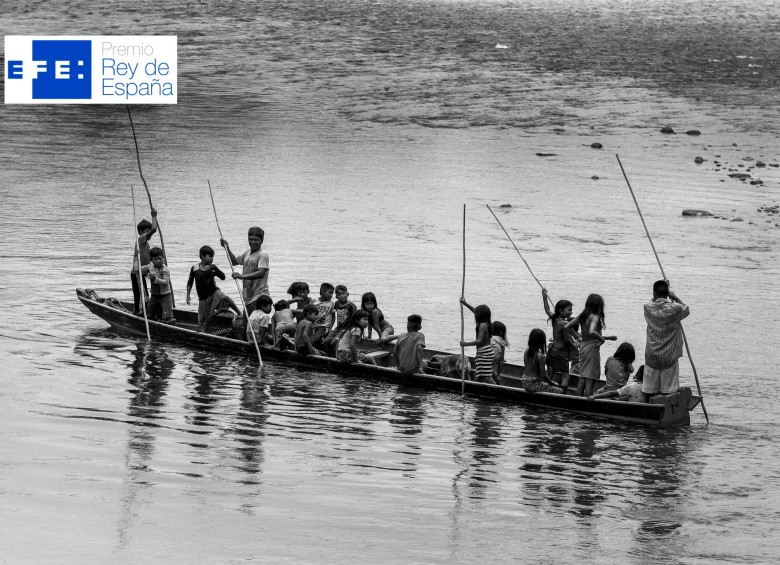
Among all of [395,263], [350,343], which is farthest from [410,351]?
[395,263]

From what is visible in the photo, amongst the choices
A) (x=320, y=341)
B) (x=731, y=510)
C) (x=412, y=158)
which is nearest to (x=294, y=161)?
(x=412, y=158)

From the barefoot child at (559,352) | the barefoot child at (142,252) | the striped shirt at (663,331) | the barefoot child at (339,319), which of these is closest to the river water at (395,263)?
the barefoot child at (339,319)

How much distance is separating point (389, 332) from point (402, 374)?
2.35ft

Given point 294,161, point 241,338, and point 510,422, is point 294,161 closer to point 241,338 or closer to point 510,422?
point 241,338

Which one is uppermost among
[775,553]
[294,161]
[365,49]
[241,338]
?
[365,49]

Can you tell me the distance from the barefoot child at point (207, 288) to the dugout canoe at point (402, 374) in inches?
12.7

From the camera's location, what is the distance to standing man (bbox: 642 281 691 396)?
12.8 m

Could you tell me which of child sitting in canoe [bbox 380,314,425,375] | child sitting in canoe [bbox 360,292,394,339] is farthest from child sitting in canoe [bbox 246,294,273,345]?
child sitting in canoe [bbox 380,314,425,375]

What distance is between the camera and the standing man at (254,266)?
16.0 meters

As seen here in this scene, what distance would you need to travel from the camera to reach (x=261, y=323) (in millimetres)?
16266

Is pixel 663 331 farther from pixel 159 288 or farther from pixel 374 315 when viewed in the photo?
pixel 159 288

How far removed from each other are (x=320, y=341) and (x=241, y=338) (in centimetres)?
125

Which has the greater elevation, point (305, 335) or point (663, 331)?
point (663, 331)

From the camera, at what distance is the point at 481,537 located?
10.5 meters
